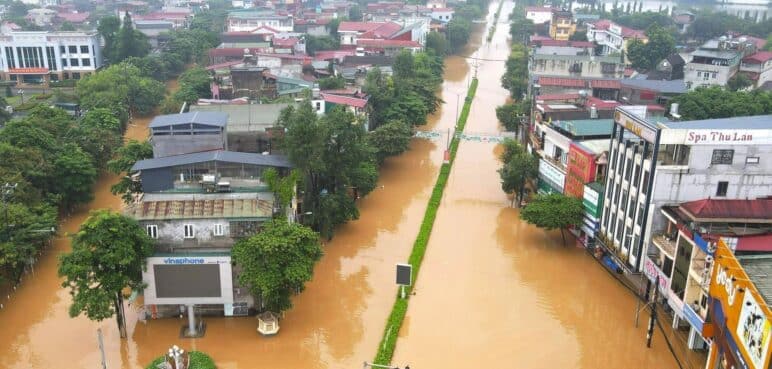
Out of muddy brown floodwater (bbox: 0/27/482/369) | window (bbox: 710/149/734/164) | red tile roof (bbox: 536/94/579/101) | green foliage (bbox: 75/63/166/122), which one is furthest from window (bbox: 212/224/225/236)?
green foliage (bbox: 75/63/166/122)

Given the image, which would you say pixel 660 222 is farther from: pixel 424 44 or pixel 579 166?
pixel 424 44

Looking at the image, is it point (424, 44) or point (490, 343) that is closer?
point (490, 343)

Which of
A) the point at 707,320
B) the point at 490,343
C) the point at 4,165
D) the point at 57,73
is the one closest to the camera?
the point at 707,320

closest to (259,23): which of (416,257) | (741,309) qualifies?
(416,257)

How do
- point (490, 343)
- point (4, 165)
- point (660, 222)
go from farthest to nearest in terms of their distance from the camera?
point (4, 165), point (660, 222), point (490, 343)

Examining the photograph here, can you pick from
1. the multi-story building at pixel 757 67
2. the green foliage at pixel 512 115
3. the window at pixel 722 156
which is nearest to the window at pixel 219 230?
the window at pixel 722 156

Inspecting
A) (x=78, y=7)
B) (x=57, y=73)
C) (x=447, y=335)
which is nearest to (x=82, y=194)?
(x=447, y=335)

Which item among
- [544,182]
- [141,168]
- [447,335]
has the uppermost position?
[141,168]
